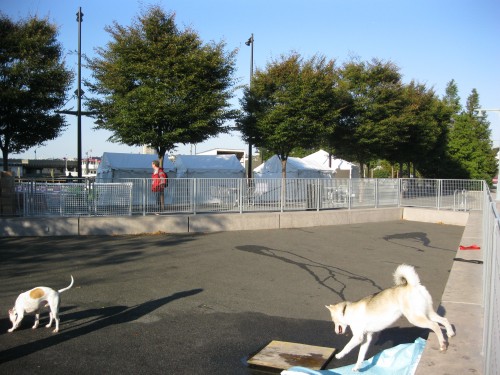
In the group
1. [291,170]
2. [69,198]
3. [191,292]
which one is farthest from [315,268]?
[291,170]

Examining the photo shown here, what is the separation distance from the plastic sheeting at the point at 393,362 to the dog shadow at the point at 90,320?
9.50 ft

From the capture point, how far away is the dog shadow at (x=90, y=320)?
4.79 m

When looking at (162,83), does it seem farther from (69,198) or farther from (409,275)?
(409,275)

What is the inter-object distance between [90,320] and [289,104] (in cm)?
1475

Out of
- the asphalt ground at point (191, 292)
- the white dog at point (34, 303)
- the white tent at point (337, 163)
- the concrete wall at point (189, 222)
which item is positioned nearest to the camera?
the asphalt ground at point (191, 292)

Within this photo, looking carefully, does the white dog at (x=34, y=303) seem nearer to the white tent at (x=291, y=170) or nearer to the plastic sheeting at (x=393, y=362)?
the plastic sheeting at (x=393, y=362)

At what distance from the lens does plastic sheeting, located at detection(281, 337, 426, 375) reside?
4.14 meters

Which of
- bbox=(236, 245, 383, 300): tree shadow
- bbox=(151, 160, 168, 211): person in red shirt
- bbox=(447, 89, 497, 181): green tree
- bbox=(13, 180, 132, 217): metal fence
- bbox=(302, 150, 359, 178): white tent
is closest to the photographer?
bbox=(236, 245, 383, 300): tree shadow

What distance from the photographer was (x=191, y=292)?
7152 mm

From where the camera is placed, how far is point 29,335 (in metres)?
5.22

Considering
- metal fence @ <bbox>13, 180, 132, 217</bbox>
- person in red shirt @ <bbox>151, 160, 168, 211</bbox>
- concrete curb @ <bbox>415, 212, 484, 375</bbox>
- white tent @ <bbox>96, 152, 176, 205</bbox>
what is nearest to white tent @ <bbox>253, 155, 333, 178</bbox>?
white tent @ <bbox>96, 152, 176, 205</bbox>

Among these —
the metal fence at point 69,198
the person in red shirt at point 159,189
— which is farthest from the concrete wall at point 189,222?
the person in red shirt at point 159,189

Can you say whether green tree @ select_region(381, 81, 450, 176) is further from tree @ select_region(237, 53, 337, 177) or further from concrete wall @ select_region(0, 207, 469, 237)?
concrete wall @ select_region(0, 207, 469, 237)

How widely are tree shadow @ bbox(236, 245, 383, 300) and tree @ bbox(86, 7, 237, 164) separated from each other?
700 cm
